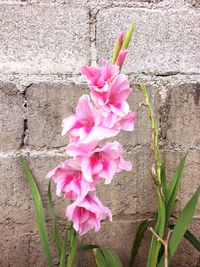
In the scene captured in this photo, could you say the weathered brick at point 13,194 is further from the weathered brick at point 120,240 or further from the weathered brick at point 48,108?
the weathered brick at point 120,240

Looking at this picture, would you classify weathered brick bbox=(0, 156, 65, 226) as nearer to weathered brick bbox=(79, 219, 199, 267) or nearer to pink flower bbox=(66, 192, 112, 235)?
weathered brick bbox=(79, 219, 199, 267)

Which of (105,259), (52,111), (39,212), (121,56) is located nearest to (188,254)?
(105,259)

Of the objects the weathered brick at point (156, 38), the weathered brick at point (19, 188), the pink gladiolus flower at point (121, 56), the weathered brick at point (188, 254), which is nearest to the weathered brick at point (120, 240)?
the weathered brick at point (188, 254)

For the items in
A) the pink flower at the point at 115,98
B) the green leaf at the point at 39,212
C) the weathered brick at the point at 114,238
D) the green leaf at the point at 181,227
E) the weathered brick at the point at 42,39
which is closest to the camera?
the pink flower at the point at 115,98

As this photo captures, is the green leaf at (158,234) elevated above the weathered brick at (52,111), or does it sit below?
below

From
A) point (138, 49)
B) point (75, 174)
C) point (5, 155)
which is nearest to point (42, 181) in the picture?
point (5, 155)
